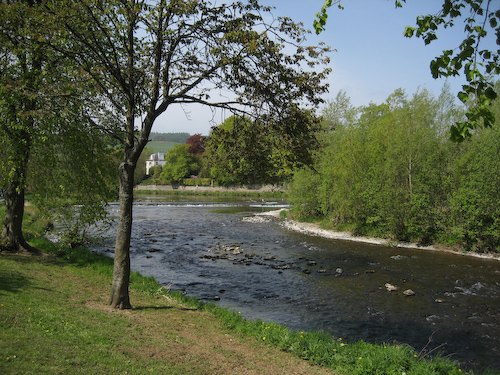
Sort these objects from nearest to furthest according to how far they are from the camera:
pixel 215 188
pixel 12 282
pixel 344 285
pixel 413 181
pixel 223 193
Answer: pixel 12 282 → pixel 344 285 → pixel 413 181 → pixel 223 193 → pixel 215 188

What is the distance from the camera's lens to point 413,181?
29266mm

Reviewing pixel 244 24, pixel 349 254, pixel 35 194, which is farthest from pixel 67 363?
pixel 349 254

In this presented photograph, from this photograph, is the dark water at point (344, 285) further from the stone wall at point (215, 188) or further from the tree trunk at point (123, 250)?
the stone wall at point (215, 188)

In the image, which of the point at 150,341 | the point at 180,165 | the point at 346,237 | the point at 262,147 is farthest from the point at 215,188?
the point at 150,341

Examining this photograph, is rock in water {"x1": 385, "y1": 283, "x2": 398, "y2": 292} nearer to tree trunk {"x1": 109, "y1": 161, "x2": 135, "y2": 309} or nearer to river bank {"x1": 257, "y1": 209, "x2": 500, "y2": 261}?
river bank {"x1": 257, "y1": 209, "x2": 500, "y2": 261}

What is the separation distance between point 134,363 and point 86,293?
19.3 feet

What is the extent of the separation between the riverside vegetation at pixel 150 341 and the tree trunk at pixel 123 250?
382 mm

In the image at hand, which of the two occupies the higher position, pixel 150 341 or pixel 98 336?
pixel 98 336

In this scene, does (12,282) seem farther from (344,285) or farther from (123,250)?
(344,285)

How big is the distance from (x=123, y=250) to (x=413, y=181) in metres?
24.7

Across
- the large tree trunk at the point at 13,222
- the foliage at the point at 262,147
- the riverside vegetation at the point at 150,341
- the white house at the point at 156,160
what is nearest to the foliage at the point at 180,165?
the white house at the point at 156,160

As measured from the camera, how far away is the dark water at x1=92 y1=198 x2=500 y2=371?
12.1 meters

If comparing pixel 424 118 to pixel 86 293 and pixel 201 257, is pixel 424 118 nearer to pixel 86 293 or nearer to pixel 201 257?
pixel 201 257

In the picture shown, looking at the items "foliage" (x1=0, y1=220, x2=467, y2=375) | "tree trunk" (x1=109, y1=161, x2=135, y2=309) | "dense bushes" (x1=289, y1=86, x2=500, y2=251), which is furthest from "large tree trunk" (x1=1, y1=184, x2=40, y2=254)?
"dense bushes" (x1=289, y1=86, x2=500, y2=251)
